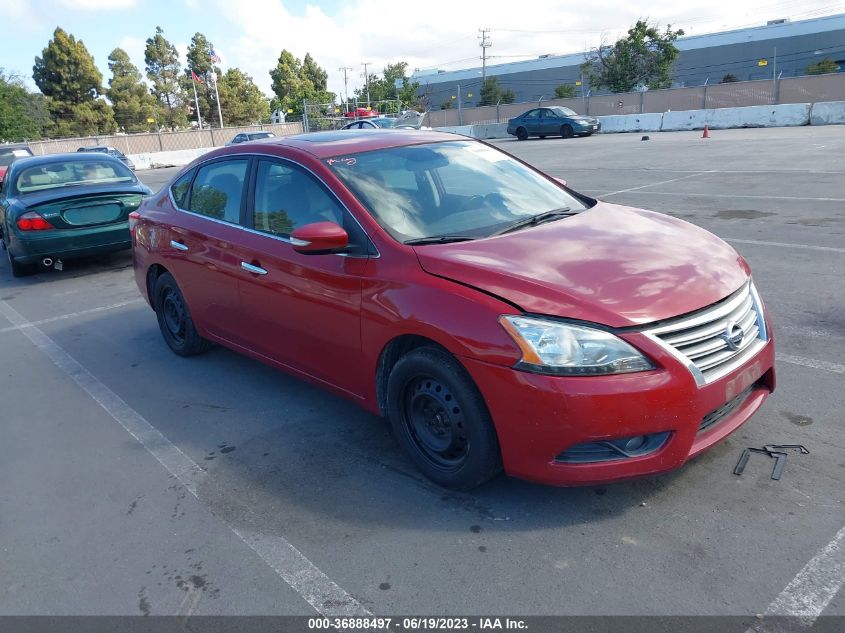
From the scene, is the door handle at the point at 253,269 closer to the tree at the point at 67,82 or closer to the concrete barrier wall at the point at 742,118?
the concrete barrier wall at the point at 742,118

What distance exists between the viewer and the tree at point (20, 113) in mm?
49531

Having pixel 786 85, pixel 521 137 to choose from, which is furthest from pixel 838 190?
pixel 786 85

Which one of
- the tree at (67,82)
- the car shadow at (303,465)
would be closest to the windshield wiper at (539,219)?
the car shadow at (303,465)

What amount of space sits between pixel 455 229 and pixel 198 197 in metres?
2.37

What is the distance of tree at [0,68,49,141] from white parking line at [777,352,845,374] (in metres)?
56.3

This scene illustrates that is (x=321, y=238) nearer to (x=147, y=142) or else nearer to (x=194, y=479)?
(x=194, y=479)

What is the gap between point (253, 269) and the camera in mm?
4352

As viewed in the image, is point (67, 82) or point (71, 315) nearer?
point (71, 315)

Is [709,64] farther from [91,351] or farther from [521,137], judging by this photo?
[91,351]

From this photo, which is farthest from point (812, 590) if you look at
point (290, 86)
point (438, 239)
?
point (290, 86)

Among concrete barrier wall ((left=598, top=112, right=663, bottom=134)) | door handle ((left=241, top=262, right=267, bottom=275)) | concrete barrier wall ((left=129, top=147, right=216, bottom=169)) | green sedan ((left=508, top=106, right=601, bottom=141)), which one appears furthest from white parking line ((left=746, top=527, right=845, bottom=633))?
concrete barrier wall ((left=129, top=147, right=216, bottom=169))

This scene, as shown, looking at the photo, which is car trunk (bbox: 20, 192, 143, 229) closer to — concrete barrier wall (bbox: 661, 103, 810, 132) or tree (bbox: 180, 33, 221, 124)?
concrete barrier wall (bbox: 661, 103, 810, 132)

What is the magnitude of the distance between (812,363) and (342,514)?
3241mm

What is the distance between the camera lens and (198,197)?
5.18 m
